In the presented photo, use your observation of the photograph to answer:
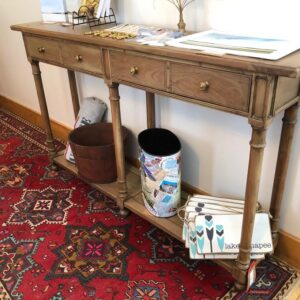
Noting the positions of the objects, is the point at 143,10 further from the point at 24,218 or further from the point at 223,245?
the point at 24,218

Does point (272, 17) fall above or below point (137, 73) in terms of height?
above

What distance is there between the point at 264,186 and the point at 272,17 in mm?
696

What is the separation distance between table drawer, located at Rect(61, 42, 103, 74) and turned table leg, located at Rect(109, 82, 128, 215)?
114 millimetres

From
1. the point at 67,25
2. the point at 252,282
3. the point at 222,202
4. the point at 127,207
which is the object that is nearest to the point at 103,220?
the point at 127,207

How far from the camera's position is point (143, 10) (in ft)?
5.33

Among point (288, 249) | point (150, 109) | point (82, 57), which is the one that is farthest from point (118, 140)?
point (288, 249)

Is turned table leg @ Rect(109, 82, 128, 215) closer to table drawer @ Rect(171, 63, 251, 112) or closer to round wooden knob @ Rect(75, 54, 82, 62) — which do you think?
round wooden knob @ Rect(75, 54, 82, 62)

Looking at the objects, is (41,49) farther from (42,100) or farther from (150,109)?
(150,109)

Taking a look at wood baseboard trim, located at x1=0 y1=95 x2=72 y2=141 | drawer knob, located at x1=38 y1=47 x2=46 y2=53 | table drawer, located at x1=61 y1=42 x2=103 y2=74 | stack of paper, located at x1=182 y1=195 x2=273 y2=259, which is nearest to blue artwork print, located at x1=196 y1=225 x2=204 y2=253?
stack of paper, located at x1=182 y1=195 x2=273 y2=259

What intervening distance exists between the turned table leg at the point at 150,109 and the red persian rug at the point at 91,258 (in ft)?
1.65

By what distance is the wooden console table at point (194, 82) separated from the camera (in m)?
0.97

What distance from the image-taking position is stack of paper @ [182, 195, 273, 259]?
1.33 meters

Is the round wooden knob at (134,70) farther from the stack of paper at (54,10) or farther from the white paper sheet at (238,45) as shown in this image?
the stack of paper at (54,10)

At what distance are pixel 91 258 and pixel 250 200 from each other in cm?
79
